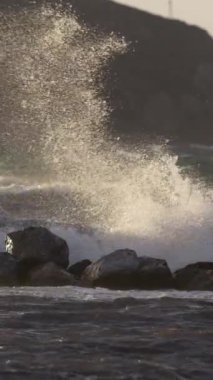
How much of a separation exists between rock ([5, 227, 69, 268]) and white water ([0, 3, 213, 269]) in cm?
203

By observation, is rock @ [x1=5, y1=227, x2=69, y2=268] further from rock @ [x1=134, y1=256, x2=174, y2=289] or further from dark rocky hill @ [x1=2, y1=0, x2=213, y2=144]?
dark rocky hill @ [x1=2, y1=0, x2=213, y2=144]

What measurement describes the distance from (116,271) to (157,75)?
9938cm

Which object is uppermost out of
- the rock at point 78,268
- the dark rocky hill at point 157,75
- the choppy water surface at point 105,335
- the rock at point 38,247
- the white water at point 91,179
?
the dark rocky hill at point 157,75

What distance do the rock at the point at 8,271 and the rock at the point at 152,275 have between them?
8.21ft

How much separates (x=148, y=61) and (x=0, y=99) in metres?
44.3

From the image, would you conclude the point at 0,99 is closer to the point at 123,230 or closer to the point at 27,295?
the point at 123,230

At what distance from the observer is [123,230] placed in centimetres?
2403

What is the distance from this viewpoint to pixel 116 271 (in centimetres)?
1895

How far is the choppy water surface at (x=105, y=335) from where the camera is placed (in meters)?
11.6

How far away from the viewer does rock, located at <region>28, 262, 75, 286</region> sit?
19.2 meters

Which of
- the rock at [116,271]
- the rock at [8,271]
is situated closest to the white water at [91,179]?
the rock at [8,271]

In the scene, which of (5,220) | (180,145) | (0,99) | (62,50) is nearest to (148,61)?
(180,145)

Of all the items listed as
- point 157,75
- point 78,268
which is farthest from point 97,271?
point 157,75

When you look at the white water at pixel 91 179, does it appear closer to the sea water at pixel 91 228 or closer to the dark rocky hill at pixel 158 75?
the sea water at pixel 91 228
